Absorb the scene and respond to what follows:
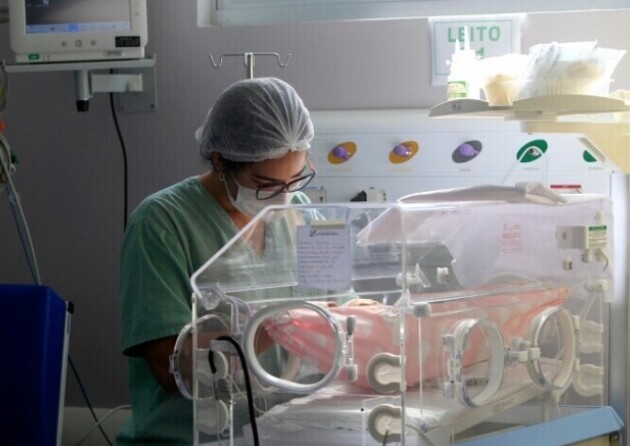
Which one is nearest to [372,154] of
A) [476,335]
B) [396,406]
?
[476,335]

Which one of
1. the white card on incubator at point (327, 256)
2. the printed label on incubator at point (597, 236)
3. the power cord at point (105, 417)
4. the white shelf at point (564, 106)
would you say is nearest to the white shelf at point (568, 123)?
the white shelf at point (564, 106)

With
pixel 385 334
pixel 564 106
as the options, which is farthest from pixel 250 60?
pixel 385 334

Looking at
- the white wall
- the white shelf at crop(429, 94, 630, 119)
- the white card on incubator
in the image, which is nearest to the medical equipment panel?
the white card on incubator

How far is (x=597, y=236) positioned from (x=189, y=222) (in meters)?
0.84

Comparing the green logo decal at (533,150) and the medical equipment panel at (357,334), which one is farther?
the green logo decal at (533,150)

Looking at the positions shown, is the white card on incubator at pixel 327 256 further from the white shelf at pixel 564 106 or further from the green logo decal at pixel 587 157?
the green logo decal at pixel 587 157

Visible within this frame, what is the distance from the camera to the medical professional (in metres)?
1.88

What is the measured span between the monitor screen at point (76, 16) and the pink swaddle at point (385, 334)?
1.41 m

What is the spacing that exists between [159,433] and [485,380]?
69 cm

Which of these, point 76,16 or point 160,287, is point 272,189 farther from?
point 76,16

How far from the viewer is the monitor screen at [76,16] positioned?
8.55 feet

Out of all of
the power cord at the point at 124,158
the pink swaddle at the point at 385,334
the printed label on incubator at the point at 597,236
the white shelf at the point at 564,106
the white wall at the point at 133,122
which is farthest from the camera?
the power cord at the point at 124,158

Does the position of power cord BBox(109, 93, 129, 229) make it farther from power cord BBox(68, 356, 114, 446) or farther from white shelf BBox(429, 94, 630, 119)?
white shelf BBox(429, 94, 630, 119)

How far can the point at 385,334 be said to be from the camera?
4.67ft
